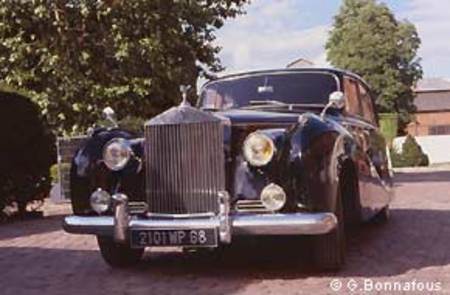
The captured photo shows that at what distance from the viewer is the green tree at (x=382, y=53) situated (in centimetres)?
5966

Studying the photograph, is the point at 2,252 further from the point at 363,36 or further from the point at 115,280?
the point at 363,36

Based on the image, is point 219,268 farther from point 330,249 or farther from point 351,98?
point 351,98

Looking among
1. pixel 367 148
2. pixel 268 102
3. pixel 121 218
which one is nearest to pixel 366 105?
pixel 367 148

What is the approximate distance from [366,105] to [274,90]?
6.65ft

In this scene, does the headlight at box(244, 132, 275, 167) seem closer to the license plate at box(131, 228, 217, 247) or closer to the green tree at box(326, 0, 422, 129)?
the license plate at box(131, 228, 217, 247)

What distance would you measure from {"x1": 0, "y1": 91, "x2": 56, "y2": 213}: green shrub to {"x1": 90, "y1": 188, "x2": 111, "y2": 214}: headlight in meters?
5.48

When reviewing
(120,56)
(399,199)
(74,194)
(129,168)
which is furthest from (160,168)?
(120,56)

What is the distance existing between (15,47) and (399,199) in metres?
11.1

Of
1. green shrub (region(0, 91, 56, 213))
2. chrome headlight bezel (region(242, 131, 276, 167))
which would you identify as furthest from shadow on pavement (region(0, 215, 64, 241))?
chrome headlight bezel (region(242, 131, 276, 167))

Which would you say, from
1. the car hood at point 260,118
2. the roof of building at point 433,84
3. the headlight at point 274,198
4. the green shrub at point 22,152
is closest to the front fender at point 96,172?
the car hood at point 260,118

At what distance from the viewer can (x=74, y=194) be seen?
6965 millimetres

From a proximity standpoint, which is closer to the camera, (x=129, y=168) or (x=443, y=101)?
(x=129, y=168)

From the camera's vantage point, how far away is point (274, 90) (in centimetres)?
826
